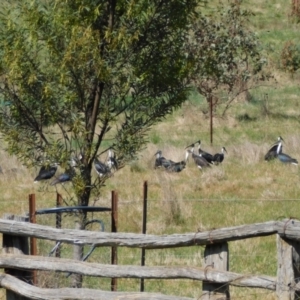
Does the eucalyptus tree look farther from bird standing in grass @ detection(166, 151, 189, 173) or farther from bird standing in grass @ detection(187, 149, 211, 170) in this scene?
bird standing in grass @ detection(187, 149, 211, 170)

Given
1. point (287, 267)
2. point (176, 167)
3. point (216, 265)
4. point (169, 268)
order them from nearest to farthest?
point (287, 267), point (216, 265), point (169, 268), point (176, 167)

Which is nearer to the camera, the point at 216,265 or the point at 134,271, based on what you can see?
the point at 216,265

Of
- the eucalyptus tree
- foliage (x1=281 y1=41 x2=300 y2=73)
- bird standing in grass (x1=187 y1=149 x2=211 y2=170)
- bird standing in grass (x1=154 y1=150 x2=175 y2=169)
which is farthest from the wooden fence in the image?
foliage (x1=281 y1=41 x2=300 y2=73)

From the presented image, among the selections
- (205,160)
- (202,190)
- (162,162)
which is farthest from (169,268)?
(205,160)

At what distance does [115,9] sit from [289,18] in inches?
1468

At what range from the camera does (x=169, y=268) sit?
650 cm

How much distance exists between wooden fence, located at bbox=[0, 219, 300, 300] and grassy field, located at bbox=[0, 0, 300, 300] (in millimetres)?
809

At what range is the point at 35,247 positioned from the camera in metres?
8.59

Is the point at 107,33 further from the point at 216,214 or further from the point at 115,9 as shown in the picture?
the point at 216,214

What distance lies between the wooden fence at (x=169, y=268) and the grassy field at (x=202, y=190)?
809 millimetres

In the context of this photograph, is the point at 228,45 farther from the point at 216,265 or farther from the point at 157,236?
the point at 216,265

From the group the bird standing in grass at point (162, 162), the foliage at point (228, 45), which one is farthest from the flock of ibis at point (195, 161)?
the foliage at point (228, 45)

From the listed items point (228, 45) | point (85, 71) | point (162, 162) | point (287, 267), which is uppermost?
point (228, 45)

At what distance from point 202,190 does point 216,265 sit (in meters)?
10.1
